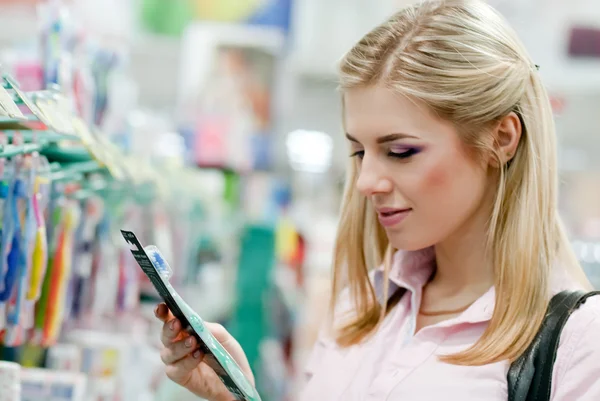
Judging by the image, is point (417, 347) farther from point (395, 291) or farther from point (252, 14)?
point (252, 14)

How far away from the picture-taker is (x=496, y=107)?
4.98ft

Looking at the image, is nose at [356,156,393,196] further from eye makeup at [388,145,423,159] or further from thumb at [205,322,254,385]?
thumb at [205,322,254,385]

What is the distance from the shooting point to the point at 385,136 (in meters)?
1.47

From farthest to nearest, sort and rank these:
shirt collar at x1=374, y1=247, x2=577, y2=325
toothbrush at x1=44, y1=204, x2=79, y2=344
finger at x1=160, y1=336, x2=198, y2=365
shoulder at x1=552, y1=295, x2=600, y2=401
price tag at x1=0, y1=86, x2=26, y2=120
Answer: toothbrush at x1=44, y1=204, x2=79, y2=344 < shirt collar at x1=374, y1=247, x2=577, y2=325 < finger at x1=160, y1=336, x2=198, y2=365 < shoulder at x1=552, y1=295, x2=600, y2=401 < price tag at x1=0, y1=86, x2=26, y2=120

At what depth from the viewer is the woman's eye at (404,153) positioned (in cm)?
147

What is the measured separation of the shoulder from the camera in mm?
1320

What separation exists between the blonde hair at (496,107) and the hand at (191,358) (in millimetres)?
400

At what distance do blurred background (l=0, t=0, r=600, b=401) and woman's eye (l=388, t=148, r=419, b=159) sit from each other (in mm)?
321

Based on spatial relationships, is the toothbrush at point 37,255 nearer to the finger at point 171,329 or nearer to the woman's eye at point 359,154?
the finger at point 171,329

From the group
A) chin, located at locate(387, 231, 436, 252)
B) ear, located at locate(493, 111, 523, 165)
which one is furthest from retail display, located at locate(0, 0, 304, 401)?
ear, located at locate(493, 111, 523, 165)

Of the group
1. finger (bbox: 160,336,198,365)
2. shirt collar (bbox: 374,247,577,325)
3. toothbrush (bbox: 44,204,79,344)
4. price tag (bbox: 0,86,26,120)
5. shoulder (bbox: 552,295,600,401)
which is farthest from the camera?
toothbrush (bbox: 44,204,79,344)

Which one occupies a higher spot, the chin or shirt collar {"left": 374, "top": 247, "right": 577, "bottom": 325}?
the chin

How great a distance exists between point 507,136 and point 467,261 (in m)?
0.26

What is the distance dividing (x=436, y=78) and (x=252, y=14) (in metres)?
4.87
